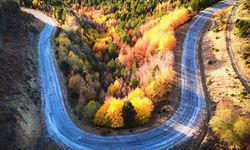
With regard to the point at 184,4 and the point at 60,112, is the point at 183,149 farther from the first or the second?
the point at 184,4

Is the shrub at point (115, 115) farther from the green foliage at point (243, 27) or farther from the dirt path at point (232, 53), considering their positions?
the green foliage at point (243, 27)

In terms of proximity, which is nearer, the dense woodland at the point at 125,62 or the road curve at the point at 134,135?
the road curve at the point at 134,135

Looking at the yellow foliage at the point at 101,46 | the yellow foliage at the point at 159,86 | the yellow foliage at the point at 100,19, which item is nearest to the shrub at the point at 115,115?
the yellow foliage at the point at 159,86

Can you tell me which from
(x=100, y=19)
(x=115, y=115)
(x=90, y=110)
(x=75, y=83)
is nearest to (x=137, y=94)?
(x=115, y=115)

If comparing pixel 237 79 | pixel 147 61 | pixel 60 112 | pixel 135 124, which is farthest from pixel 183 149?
pixel 147 61

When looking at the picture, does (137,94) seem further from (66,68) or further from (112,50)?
(112,50)

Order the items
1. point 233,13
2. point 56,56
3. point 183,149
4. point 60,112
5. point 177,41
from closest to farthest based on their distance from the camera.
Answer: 1. point 183,149
2. point 60,112
3. point 56,56
4. point 177,41
5. point 233,13

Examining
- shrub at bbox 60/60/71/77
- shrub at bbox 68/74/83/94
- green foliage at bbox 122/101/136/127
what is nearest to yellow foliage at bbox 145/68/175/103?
green foliage at bbox 122/101/136/127
